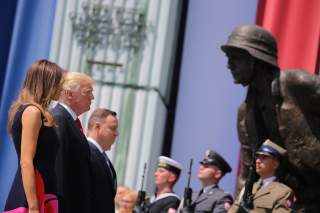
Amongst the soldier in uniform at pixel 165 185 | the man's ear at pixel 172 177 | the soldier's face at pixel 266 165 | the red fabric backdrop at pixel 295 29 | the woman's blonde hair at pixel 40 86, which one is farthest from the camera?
the red fabric backdrop at pixel 295 29

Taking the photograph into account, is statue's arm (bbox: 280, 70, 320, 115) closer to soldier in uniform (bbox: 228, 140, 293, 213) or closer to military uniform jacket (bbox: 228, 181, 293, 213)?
soldier in uniform (bbox: 228, 140, 293, 213)

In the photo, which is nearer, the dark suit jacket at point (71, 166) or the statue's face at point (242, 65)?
the dark suit jacket at point (71, 166)

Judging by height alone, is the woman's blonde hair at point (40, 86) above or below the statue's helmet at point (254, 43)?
below

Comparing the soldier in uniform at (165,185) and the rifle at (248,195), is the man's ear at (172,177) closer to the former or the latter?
the soldier in uniform at (165,185)

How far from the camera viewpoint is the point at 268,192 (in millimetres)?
6324

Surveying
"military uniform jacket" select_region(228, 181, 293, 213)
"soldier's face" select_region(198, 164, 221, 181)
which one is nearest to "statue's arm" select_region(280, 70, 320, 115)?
"military uniform jacket" select_region(228, 181, 293, 213)

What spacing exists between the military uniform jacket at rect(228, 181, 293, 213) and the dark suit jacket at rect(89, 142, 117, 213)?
3.03 ft

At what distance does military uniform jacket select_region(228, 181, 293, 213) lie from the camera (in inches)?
247

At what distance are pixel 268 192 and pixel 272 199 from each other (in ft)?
0.16

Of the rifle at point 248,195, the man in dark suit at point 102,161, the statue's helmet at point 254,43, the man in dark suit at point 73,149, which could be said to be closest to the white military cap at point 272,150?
the rifle at point 248,195

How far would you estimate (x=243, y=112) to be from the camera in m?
6.26

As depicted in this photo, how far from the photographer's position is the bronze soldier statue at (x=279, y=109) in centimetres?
586

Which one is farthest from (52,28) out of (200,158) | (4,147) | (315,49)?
(315,49)

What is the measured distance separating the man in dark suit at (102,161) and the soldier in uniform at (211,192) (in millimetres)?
1575
